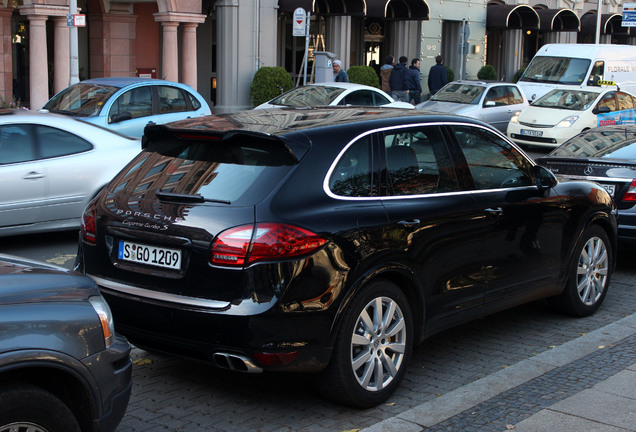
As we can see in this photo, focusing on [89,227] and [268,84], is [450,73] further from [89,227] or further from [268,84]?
[89,227]

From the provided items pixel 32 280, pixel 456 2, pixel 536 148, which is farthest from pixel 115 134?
pixel 456 2

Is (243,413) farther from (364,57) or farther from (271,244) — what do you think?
(364,57)

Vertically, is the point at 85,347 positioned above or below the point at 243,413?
above

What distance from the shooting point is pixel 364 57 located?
108 ft

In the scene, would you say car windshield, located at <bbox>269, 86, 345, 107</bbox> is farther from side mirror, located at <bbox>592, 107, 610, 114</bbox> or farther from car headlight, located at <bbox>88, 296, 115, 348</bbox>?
car headlight, located at <bbox>88, 296, 115, 348</bbox>

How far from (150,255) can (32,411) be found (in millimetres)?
1564

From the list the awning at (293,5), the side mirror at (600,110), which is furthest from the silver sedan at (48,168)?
the awning at (293,5)

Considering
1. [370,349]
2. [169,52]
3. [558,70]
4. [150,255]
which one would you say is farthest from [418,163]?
[558,70]

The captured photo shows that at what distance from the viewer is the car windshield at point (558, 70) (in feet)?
84.5

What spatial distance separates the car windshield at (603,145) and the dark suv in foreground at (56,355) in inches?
276

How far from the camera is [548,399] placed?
533 centimetres

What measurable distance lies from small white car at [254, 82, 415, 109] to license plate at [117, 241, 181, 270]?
45.9 ft

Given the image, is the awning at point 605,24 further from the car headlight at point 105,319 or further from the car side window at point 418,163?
the car headlight at point 105,319

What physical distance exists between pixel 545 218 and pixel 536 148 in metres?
15.3
